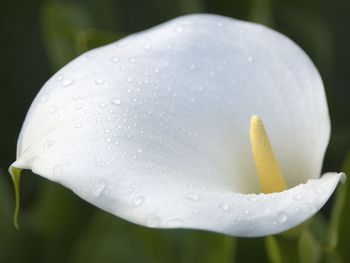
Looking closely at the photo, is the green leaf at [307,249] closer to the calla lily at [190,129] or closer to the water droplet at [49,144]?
the calla lily at [190,129]

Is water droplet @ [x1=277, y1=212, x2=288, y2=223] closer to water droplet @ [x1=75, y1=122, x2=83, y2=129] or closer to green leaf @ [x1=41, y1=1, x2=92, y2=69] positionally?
water droplet @ [x1=75, y1=122, x2=83, y2=129]

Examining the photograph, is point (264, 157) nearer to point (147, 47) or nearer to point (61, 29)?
point (147, 47)

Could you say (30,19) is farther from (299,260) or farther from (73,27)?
(299,260)

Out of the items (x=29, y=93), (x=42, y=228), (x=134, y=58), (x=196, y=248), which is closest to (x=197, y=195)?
(x=134, y=58)

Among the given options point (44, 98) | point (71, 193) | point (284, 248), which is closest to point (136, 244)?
point (71, 193)

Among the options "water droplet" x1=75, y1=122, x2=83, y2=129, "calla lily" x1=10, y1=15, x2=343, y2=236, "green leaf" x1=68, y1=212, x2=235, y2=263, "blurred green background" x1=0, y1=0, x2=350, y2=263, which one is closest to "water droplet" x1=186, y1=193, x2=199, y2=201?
"calla lily" x1=10, y1=15, x2=343, y2=236

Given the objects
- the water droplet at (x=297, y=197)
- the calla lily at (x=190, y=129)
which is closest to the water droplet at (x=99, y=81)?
the calla lily at (x=190, y=129)
